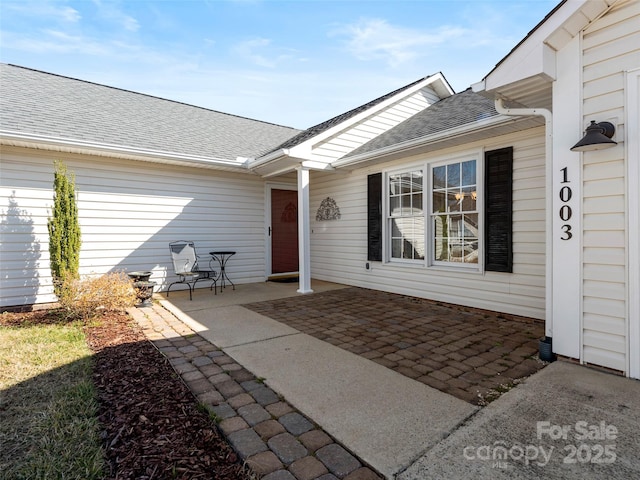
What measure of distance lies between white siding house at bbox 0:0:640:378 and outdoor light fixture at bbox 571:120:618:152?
0.35ft

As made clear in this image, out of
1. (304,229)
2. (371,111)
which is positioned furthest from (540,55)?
(371,111)

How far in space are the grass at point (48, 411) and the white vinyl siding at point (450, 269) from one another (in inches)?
190

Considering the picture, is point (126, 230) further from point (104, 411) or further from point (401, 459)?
point (401, 459)

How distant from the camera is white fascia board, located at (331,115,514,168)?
444 centimetres

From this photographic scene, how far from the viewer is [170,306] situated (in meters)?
5.61

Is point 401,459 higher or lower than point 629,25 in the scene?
lower

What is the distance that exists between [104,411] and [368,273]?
211 inches

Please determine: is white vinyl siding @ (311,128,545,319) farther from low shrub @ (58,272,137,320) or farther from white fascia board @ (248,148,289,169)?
low shrub @ (58,272,137,320)

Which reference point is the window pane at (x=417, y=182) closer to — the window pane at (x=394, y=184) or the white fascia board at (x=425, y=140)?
the window pane at (x=394, y=184)

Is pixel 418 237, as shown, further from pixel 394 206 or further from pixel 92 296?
pixel 92 296

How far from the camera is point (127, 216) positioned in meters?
6.43

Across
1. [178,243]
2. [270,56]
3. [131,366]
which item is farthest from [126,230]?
[270,56]

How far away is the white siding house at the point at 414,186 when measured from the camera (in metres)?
2.82

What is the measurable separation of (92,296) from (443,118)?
6.29 metres
